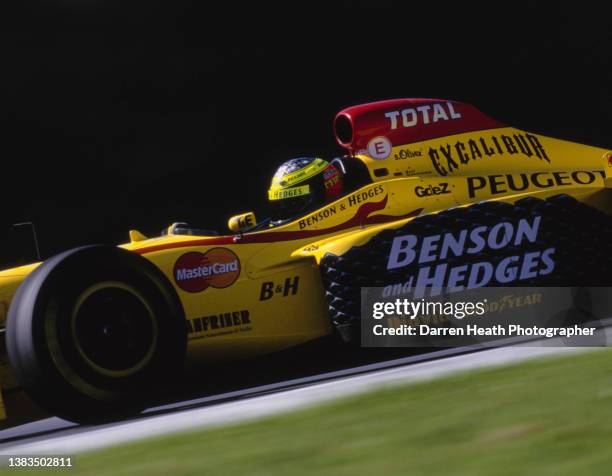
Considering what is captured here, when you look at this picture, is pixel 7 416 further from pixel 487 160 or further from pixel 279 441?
pixel 487 160

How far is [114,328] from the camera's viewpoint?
507 centimetres

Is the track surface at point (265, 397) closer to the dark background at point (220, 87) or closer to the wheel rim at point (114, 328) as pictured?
the wheel rim at point (114, 328)

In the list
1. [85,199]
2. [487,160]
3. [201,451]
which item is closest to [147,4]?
[85,199]

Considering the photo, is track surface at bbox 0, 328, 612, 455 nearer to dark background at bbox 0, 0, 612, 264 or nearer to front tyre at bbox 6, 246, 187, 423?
front tyre at bbox 6, 246, 187, 423

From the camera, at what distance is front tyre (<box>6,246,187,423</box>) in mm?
4738

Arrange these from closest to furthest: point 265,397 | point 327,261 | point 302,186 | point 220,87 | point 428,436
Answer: point 428,436 → point 265,397 → point 327,261 → point 302,186 → point 220,87

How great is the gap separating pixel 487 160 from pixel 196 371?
2.30 meters

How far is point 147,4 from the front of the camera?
8656 mm

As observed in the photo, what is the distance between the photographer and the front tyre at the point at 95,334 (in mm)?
4738

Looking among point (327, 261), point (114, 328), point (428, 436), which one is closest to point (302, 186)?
point (327, 261)

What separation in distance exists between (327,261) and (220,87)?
12.0ft

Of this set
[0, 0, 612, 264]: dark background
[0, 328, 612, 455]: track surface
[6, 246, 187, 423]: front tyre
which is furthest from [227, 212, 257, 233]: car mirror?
[0, 0, 612, 264]: dark background

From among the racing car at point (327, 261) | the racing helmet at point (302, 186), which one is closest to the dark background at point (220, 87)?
the racing car at point (327, 261)

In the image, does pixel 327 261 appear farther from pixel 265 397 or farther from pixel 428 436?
pixel 428 436
